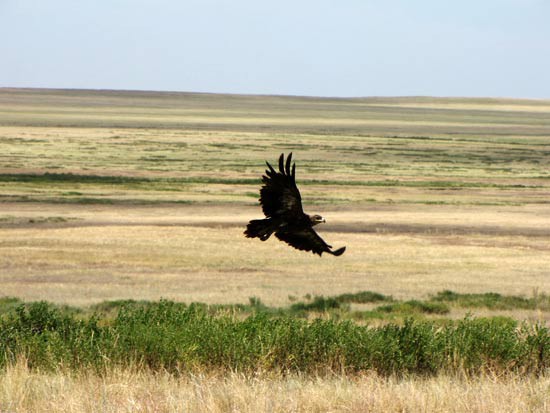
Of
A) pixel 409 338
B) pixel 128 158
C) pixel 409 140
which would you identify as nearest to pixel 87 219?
pixel 409 338

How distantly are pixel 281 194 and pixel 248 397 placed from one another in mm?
2091

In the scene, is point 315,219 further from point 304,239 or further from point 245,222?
point 245,222

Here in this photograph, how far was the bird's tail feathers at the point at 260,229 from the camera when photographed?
1183 cm

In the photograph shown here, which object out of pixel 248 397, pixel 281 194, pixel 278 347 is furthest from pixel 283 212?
pixel 278 347

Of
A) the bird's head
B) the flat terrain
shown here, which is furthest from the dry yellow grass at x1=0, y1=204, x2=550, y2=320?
the bird's head

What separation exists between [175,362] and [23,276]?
20885mm

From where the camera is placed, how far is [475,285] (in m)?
34.8

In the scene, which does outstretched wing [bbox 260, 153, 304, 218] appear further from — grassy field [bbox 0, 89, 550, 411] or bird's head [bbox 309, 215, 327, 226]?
grassy field [bbox 0, 89, 550, 411]

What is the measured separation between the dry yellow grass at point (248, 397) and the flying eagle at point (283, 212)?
5.04 ft

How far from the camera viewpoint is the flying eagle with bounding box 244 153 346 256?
11633 millimetres

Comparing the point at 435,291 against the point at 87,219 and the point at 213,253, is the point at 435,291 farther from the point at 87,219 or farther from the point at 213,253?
the point at 87,219

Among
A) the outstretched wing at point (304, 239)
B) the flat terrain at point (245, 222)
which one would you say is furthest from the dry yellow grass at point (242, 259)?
the outstretched wing at point (304, 239)

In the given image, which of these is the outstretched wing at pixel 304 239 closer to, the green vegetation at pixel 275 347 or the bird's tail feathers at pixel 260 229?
the bird's tail feathers at pixel 260 229

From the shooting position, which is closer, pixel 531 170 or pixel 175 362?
pixel 175 362
